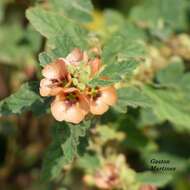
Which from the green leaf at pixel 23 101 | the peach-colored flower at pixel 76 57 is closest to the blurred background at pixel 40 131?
the green leaf at pixel 23 101

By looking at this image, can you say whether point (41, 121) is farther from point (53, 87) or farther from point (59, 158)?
point (53, 87)

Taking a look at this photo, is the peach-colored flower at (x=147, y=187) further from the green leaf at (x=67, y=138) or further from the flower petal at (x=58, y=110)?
the flower petal at (x=58, y=110)

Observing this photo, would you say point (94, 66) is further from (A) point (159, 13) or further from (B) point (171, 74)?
(A) point (159, 13)

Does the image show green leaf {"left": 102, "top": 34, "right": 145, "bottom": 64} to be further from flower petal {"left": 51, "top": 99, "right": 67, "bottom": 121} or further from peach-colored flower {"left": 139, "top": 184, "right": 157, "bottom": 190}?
peach-colored flower {"left": 139, "top": 184, "right": 157, "bottom": 190}

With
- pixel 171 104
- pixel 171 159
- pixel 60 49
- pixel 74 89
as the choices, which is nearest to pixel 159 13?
pixel 171 104

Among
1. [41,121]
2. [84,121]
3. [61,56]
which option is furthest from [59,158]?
[41,121]

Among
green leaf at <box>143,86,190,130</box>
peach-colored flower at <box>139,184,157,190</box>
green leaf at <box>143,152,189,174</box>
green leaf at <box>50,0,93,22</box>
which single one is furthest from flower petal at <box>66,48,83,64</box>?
green leaf at <box>143,152,189,174</box>
